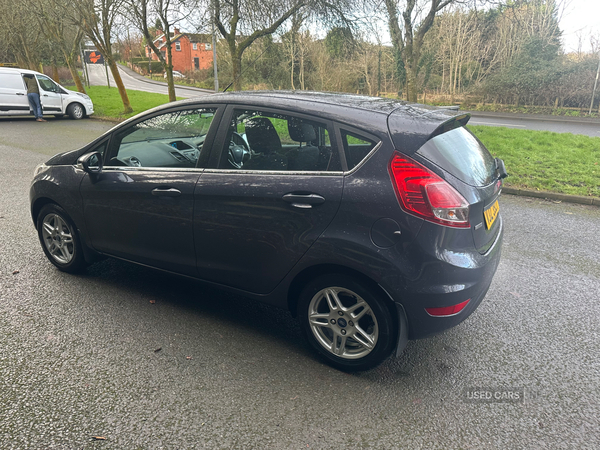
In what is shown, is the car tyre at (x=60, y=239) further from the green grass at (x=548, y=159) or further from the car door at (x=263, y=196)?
the green grass at (x=548, y=159)

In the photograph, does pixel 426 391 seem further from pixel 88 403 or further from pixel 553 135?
pixel 553 135

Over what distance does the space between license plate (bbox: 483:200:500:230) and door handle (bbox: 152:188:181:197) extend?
2.09m

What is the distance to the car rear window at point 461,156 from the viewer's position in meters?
2.61

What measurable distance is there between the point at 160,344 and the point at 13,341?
1037 millimetres

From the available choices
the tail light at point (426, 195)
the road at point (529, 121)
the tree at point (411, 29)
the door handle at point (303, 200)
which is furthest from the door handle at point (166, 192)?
the road at point (529, 121)

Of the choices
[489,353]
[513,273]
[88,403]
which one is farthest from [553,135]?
[88,403]

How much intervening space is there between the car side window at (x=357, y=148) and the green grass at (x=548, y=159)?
594cm

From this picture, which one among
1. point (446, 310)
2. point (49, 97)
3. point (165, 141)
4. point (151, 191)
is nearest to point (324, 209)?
point (446, 310)

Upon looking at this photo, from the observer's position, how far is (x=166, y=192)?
10.8ft

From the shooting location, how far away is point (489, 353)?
3.08 meters

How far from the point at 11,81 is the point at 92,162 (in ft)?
56.9

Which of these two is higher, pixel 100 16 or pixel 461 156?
pixel 100 16

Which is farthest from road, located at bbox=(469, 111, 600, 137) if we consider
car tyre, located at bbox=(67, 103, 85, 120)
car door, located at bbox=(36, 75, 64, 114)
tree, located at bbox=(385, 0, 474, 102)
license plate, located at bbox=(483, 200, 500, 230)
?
license plate, located at bbox=(483, 200, 500, 230)

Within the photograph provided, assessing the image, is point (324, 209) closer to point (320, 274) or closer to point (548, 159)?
point (320, 274)
